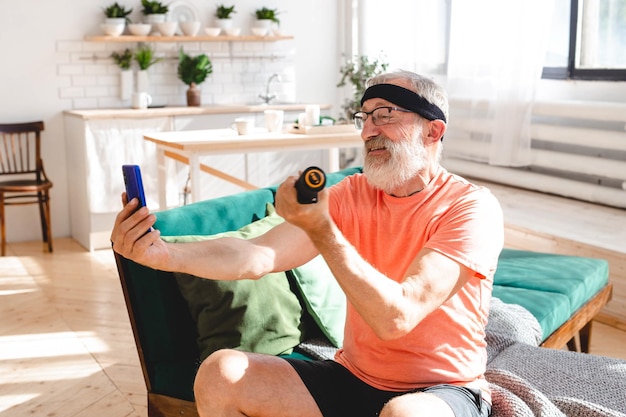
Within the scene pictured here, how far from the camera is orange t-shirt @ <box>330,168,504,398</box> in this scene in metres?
1.84

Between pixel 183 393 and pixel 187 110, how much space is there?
12.2ft

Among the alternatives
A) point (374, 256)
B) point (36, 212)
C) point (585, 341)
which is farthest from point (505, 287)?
point (36, 212)

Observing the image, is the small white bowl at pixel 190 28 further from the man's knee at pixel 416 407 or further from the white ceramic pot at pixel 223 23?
the man's knee at pixel 416 407

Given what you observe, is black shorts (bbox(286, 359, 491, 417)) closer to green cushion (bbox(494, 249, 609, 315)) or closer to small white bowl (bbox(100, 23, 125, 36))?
green cushion (bbox(494, 249, 609, 315))

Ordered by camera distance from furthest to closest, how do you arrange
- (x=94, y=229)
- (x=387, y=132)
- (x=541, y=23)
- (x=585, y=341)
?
(x=94, y=229)
(x=541, y=23)
(x=585, y=341)
(x=387, y=132)

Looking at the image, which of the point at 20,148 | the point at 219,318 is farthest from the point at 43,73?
the point at 219,318

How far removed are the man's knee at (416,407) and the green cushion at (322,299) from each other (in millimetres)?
743

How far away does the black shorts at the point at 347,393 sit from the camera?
1.85 meters

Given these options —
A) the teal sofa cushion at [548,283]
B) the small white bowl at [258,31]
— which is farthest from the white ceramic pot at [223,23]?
the teal sofa cushion at [548,283]

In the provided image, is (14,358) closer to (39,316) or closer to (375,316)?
(39,316)

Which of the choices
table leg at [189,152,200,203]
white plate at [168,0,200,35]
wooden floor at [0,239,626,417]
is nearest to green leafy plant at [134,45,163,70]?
white plate at [168,0,200,35]

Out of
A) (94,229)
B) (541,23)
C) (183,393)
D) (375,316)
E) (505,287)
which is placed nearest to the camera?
(375,316)

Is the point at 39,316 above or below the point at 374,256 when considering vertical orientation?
below

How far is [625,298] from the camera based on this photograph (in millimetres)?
3957
